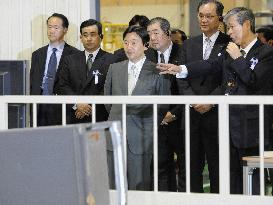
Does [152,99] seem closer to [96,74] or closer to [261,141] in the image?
[261,141]

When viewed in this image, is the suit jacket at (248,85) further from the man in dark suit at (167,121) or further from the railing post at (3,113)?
the railing post at (3,113)

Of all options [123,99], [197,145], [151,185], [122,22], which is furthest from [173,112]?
[122,22]

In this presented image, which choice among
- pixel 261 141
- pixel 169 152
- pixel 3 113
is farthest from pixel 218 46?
pixel 3 113

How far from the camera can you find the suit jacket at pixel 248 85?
569 cm

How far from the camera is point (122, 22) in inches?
402

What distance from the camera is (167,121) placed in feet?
20.7

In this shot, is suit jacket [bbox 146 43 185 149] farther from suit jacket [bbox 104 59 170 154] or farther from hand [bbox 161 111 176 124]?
suit jacket [bbox 104 59 170 154]

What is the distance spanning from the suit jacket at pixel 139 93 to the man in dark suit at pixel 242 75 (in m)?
0.14

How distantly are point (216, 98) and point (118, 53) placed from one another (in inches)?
78.8

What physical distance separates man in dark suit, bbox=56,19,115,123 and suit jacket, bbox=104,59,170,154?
0.47 m

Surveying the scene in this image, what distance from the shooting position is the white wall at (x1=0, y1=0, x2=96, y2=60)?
8.26 metres

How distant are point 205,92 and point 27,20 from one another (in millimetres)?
2776

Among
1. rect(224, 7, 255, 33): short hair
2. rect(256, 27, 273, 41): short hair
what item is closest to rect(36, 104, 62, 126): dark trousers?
rect(224, 7, 255, 33): short hair

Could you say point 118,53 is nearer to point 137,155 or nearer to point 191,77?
point 191,77
